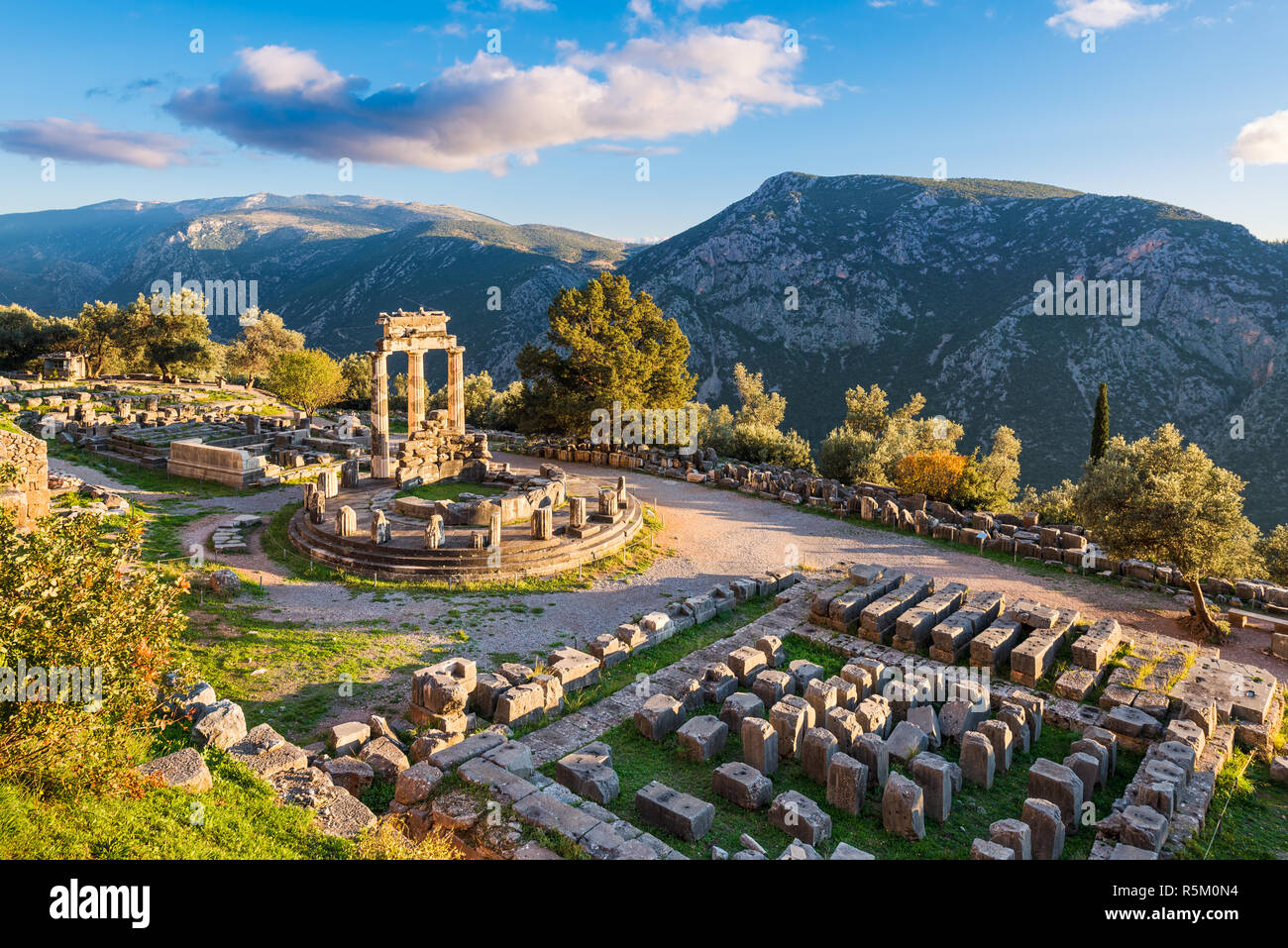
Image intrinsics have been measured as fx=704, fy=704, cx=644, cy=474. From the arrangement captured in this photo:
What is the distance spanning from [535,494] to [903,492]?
598 inches

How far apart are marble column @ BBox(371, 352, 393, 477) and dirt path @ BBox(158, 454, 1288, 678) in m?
3.18

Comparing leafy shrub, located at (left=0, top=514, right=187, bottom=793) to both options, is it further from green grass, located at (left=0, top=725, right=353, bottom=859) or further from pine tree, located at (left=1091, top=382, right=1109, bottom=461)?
pine tree, located at (left=1091, top=382, right=1109, bottom=461)

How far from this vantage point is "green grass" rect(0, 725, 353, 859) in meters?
5.72

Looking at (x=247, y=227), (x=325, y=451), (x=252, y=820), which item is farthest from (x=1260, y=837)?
(x=247, y=227)

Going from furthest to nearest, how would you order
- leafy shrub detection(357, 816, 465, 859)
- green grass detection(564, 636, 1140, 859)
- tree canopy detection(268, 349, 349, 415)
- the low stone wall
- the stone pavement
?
tree canopy detection(268, 349, 349, 415) → the low stone wall → the stone pavement → green grass detection(564, 636, 1140, 859) → leafy shrub detection(357, 816, 465, 859)

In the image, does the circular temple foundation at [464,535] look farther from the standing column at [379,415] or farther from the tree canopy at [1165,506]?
the tree canopy at [1165,506]

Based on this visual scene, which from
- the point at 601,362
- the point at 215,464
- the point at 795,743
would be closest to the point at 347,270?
the point at 601,362

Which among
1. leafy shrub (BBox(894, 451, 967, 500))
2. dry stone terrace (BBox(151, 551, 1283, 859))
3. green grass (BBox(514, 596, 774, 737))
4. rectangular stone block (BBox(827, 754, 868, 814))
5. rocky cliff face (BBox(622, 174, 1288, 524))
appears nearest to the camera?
dry stone terrace (BBox(151, 551, 1283, 859))

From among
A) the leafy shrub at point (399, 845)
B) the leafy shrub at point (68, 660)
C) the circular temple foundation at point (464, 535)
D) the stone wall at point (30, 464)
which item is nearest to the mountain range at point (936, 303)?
the circular temple foundation at point (464, 535)

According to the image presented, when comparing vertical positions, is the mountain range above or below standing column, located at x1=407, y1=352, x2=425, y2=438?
above

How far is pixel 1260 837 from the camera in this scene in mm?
9141

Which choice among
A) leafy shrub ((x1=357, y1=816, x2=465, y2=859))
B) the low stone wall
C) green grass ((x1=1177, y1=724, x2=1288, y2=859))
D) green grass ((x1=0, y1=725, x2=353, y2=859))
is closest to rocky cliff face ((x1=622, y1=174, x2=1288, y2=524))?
green grass ((x1=1177, y1=724, x2=1288, y2=859))

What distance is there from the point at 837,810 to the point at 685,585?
31.2ft
